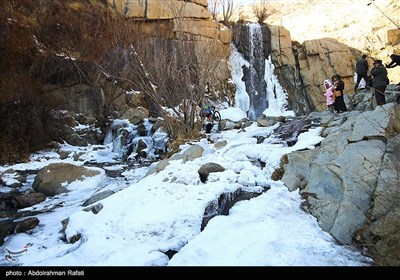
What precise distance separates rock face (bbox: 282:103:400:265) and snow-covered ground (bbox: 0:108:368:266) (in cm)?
22

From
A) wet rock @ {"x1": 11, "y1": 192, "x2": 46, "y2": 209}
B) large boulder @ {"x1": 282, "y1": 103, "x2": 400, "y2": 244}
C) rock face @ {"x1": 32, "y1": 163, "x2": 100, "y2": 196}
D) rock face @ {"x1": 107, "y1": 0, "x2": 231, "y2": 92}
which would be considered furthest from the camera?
rock face @ {"x1": 107, "y1": 0, "x2": 231, "y2": 92}

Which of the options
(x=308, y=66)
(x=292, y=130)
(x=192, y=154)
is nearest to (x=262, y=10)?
(x=308, y=66)

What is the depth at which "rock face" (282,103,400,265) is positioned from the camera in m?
3.42

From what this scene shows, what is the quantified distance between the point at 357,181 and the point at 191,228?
7.84 ft

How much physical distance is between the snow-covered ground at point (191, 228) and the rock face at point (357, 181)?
217 mm

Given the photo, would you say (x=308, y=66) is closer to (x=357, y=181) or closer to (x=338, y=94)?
(x=338, y=94)

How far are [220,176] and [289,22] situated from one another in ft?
103

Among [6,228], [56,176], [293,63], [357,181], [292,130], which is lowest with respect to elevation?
[6,228]

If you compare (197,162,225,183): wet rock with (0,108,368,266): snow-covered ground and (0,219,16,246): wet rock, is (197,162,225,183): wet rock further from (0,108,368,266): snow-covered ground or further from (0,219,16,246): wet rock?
(0,219,16,246): wet rock

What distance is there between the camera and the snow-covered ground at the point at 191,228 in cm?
331

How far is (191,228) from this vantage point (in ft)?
14.2

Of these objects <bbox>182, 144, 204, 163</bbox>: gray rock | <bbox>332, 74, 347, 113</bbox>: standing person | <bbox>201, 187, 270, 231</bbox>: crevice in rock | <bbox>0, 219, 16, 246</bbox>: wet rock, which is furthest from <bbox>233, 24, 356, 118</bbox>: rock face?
<bbox>0, 219, 16, 246</bbox>: wet rock

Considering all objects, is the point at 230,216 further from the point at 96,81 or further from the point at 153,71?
the point at 96,81

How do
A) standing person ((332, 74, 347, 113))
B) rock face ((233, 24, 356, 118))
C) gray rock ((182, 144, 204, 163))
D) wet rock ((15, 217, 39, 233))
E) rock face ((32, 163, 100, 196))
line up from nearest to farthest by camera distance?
wet rock ((15, 217, 39, 233)), gray rock ((182, 144, 204, 163)), rock face ((32, 163, 100, 196)), standing person ((332, 74, 347, 113)), rock face ((233, 24, 356, 118))
